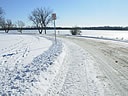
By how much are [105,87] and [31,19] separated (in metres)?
43.8

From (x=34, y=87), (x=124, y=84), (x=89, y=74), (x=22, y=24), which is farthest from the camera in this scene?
(x=22, y=24)

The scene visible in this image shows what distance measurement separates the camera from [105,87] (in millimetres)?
2867

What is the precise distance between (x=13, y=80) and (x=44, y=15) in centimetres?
4105

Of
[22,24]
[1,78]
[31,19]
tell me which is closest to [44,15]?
[31,19]

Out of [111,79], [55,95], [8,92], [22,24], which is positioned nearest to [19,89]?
[8,92]

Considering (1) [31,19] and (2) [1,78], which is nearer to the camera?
(2) [1,78]

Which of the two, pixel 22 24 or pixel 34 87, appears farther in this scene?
pixel 22 24

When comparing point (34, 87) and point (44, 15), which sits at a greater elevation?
point (44, 15)

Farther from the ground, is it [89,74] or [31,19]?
[31,19]

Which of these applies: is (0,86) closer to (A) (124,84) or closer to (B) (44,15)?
(A) (124,84)

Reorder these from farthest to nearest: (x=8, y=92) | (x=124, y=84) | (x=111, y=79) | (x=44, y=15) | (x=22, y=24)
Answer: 1. (x=22, y=24)
2. (x=44, y=15)
3. (x=111, y=79)
4. (x=124, y=84)
5. (x=8, y=92)

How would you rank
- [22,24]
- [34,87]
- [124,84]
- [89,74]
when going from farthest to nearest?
[22,24]
[89,74]
[124,84]
[34,87]

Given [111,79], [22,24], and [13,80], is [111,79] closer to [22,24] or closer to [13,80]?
[13,80]

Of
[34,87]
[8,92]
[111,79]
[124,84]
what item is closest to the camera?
[8,92]
